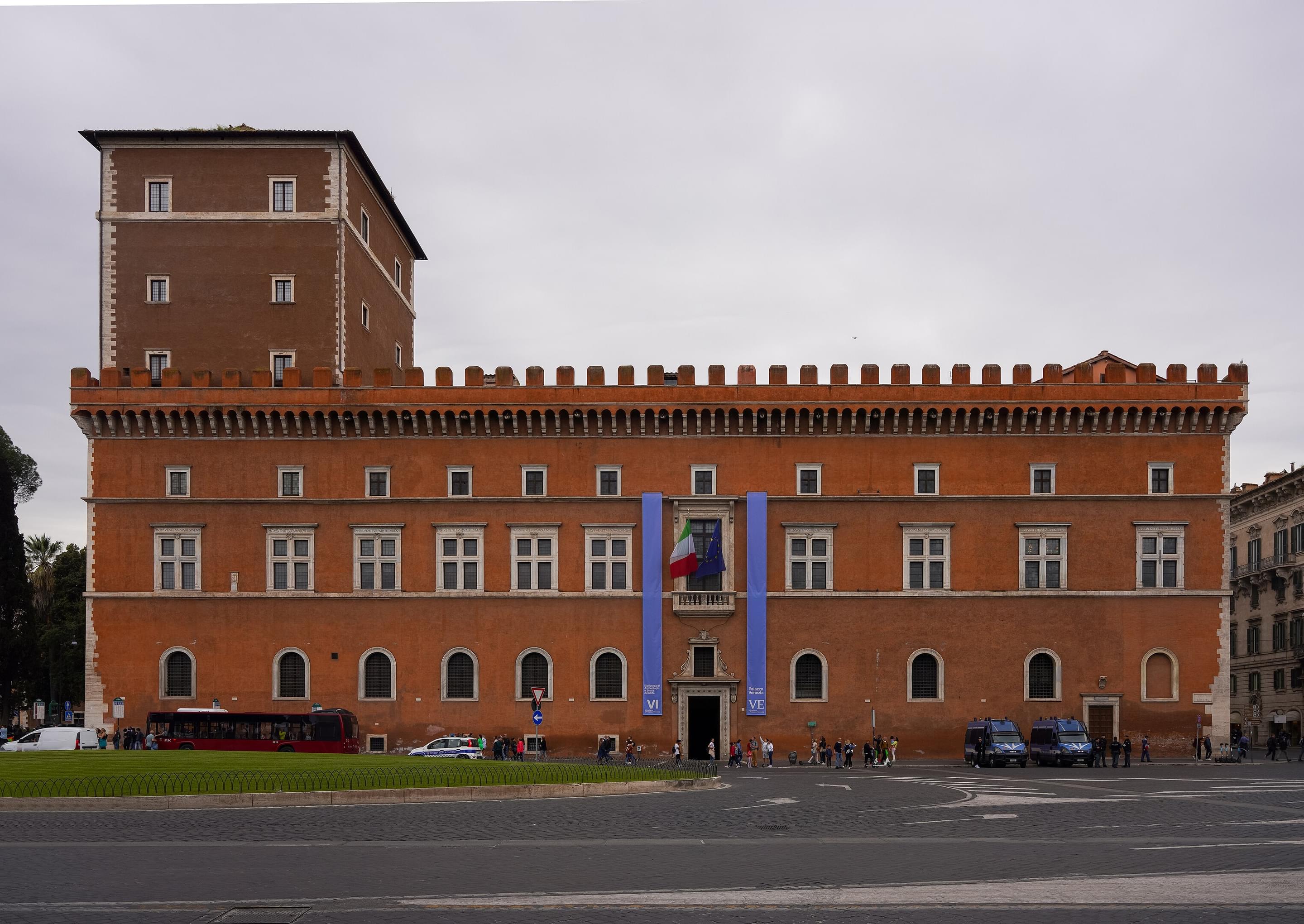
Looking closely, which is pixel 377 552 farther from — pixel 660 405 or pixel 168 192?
pixel 168 192

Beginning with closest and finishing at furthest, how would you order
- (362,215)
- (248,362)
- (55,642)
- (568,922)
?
1. (568,922)
2. (248,362)
3. (362,215)
4. (55,642)

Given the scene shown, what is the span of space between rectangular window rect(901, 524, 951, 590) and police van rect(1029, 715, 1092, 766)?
21.3 feet

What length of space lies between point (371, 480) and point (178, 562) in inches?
310

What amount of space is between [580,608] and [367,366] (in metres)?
14.6

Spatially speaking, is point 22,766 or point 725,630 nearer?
point 22,766

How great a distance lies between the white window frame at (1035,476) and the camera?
49781 mm

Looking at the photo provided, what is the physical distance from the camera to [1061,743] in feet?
148

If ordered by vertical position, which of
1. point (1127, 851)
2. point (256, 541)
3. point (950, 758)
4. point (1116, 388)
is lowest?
point (950, 758)

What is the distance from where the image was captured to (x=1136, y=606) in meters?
49.3

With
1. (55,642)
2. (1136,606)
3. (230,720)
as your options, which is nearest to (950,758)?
(1136,606)

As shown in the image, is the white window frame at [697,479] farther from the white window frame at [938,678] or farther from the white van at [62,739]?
the white van at [62,739]

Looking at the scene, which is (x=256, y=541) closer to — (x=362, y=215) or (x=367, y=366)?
(x=367, y=366)

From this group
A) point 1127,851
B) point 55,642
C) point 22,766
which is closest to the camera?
point 1127,851

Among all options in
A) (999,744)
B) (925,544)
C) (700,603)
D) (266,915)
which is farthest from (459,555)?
(266,915)
